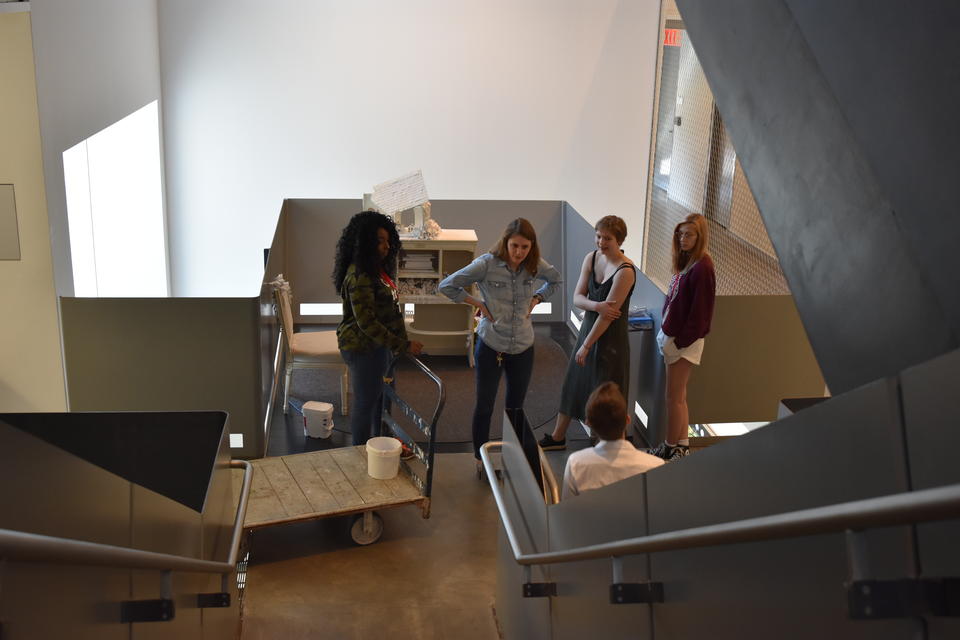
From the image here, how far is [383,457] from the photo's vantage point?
515 cm

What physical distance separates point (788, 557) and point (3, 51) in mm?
5688

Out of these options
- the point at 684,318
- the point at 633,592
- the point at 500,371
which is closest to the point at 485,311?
the point at 500,371

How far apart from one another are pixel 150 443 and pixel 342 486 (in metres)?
1.87

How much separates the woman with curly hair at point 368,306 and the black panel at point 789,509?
134 inches

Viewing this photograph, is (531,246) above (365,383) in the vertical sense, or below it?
above

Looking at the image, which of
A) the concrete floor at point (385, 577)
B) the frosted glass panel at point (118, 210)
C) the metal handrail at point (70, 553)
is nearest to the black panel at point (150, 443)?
the concrete floor at point (385, 577)

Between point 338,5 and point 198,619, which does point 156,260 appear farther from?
point 198,619

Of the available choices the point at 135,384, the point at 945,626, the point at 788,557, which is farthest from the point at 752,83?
the point at 135,384

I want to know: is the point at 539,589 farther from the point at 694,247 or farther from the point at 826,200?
the point at 694,247

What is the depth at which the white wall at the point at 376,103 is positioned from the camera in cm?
997

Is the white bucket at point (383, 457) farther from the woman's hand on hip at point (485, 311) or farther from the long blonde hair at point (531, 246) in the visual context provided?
the long blonde hair at point (531, 246)

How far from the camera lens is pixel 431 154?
10547 millimetres

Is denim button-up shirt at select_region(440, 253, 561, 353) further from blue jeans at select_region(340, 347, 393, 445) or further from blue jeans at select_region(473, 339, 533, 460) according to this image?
blue jeans at select_region(340, 347, 393, 445)

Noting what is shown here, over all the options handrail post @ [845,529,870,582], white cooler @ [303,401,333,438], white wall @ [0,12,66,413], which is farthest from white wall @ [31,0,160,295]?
handrail post @ [845,529,870,582]
